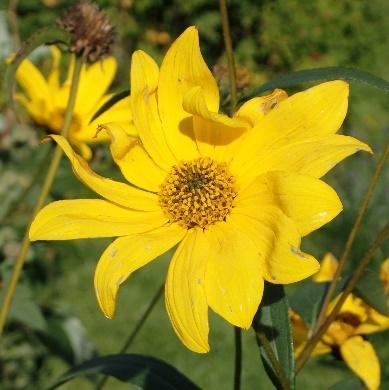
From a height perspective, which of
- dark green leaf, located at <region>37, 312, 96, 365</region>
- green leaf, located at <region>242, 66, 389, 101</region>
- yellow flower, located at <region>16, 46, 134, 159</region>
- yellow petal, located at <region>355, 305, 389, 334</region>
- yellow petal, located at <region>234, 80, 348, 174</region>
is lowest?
dark green leaf, located at <region>37, 312, 96, 365</region>

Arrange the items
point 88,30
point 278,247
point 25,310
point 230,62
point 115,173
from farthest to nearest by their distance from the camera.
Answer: point 115,173 < point 25,310 < point 88,30 < point 230,62 < point 278,247

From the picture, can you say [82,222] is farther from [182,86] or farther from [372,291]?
[372,291]

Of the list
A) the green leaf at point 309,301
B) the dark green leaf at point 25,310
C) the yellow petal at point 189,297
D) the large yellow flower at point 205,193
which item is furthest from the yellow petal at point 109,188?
the dark green leaf at point 25,310

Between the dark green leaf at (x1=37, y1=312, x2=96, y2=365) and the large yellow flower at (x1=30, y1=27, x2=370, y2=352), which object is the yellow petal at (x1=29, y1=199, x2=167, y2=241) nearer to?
the large yellow flower at (x1=30, y1=27, x2=370, y2=352)

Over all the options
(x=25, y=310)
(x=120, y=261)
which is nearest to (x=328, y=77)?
(x=120, y=261)

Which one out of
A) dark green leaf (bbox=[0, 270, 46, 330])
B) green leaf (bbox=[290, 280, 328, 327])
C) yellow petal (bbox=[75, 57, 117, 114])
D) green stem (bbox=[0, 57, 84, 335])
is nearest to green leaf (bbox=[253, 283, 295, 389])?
green leaf (bbox=[290, 280, 328, 327])

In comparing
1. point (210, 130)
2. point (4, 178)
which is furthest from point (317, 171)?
point (4, 178)
